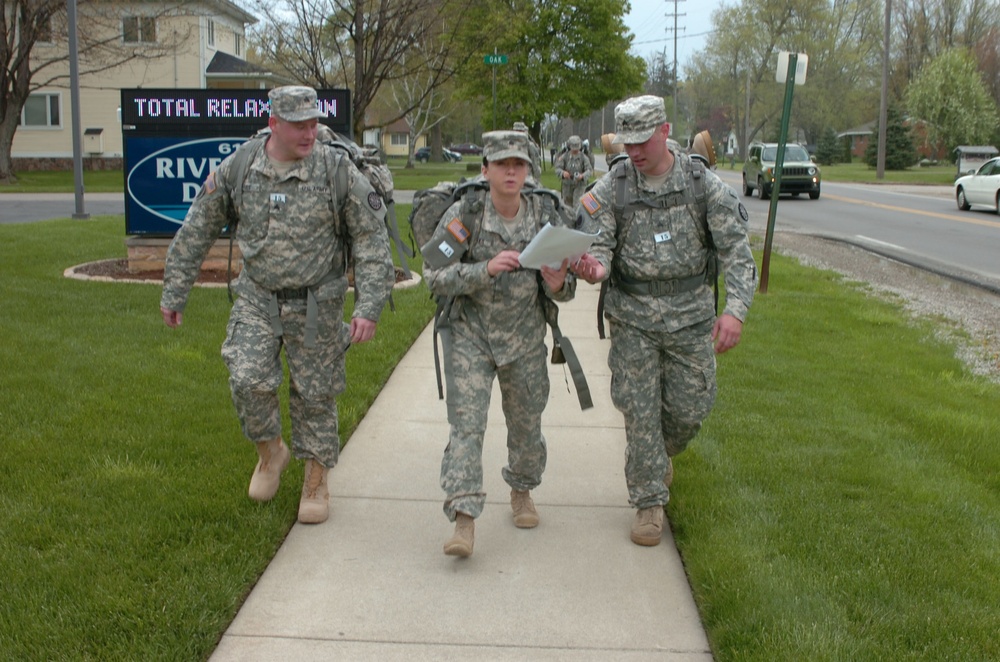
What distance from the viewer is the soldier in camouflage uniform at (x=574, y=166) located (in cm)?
1714

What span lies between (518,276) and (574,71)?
47.2m

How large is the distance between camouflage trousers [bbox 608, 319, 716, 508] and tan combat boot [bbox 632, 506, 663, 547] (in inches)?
1.5

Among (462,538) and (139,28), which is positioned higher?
(139,28)

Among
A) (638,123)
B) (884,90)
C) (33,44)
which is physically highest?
(33,44)

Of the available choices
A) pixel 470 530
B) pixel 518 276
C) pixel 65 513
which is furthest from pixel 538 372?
pixel 65 513

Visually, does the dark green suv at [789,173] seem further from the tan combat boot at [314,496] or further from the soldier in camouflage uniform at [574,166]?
the tan combat boot at [314,496]

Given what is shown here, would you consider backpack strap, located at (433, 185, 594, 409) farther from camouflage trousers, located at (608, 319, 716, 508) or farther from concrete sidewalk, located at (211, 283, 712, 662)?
concrete sidewalk, located at (211, 283, 712, 662)

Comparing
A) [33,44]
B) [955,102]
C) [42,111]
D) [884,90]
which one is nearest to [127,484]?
[33,44]

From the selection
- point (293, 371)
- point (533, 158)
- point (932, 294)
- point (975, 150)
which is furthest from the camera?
point (975, 150)

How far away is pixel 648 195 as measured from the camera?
15.0 feet

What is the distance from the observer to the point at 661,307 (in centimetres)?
458

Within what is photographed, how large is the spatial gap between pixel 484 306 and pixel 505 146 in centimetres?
69

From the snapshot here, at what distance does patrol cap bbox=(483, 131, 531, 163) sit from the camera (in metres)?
4.21

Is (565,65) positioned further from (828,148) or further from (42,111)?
(828,148)
